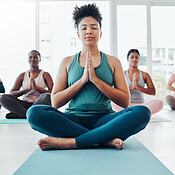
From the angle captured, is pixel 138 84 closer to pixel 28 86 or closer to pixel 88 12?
pixel 28 86

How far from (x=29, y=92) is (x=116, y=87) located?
1.98 m

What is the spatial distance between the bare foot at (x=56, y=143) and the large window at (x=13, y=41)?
13.6 ft

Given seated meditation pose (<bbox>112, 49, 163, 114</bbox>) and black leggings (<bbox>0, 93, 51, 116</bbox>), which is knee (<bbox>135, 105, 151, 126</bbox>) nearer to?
seated meditation pose (<bbox>112, 49, 163, 114</bbox>)

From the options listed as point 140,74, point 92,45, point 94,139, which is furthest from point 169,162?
point 140,74

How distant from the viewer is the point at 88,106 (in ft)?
5.80

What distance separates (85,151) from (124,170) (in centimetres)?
41

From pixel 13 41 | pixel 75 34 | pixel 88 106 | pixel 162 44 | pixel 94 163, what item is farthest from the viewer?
pixel 162 44

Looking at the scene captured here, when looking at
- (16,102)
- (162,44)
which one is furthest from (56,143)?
(162,44)

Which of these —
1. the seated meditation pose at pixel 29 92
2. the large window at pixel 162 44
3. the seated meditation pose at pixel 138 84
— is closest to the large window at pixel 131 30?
the large window at pixel 162 44

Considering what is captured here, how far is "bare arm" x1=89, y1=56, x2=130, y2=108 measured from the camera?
1.68 metres

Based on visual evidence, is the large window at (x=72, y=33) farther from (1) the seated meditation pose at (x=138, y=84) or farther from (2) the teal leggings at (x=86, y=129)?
(2) the teal leggings at (x=86, y=129)

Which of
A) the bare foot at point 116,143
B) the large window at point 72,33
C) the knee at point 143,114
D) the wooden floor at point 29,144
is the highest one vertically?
the large window at point 72,33

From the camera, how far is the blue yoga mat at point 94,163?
3.87 feet

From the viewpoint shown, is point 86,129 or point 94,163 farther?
point 86,129
